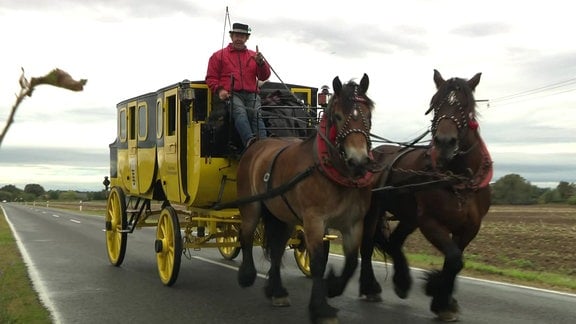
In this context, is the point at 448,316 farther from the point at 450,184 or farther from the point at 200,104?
the point at 200,104

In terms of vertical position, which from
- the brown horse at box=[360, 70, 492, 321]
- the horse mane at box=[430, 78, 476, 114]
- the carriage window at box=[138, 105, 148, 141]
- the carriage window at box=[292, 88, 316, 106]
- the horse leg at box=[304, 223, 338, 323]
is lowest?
the horse leg at box=[304, 223, 338, 323]

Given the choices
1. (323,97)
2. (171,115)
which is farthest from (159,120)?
(323,97)

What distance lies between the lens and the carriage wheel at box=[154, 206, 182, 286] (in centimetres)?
762

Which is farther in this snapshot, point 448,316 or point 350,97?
point 448,316

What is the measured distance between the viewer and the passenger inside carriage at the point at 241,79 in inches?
283

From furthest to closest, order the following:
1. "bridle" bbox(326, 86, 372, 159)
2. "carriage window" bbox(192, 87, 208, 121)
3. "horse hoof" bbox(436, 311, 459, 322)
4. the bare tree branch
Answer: "carriage window" bbox(192, 87, 208, 121) < "horse hoof" bbox(436, 311, 459, 322) < "bridle" bbox(326, 86, 372, 159) < the bare tree branch

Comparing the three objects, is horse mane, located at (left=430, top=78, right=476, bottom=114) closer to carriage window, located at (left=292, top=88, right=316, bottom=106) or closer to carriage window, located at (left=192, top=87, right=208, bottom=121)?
carriage window, located at (left=192, top=87, right=208, bottom=121)

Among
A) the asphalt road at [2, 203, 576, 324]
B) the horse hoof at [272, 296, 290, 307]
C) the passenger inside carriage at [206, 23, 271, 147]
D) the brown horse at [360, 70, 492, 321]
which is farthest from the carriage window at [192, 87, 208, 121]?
the brown horse at [360, 70, 492, 321]

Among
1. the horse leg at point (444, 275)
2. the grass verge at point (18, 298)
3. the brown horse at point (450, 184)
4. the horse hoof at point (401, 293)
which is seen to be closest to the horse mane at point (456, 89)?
the brown horse at point (450, 184)

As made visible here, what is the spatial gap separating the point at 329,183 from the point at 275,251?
1722 millimetres

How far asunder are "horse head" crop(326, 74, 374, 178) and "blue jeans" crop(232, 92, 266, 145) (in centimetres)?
196

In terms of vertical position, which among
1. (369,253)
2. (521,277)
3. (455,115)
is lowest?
(521,277)

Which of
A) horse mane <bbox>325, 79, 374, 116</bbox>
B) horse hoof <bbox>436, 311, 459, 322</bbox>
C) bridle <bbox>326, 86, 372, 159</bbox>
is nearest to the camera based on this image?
bridle <bbox>326, 86, 372, 159</bbox>

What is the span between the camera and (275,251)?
6.70 metres
